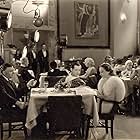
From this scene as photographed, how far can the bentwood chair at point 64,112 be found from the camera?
5.00 meters

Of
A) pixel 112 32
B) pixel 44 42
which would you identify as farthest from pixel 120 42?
pixel 44 42

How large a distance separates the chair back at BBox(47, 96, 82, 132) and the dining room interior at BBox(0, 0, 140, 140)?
0.01 m

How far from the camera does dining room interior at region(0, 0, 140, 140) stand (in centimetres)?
525

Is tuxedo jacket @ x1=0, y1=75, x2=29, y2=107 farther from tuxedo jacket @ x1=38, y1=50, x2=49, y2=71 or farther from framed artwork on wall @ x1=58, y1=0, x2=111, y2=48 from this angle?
framed artwork on wall @ x1=58, y1=0, x2=111, y2=48

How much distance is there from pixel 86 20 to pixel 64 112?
908 cm

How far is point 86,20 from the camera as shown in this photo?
45.1ft

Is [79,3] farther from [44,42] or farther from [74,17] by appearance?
[44,42]

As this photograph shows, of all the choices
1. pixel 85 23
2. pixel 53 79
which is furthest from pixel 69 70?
pixel 53 79

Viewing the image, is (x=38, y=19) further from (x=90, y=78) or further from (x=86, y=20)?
(x=90, y=78)

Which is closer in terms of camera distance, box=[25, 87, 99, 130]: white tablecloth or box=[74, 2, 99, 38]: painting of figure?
box=[25, 87, 99, 130]: white tablecloth

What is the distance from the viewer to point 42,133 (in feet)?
18.8

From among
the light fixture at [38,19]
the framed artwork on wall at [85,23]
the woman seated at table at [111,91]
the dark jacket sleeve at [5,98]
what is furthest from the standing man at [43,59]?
the dark jacket sleeve at [5,98]

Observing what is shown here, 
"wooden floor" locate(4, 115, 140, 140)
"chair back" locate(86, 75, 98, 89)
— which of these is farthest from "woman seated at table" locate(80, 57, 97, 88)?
"wooden floor" locate(4, 115, 140, 140)

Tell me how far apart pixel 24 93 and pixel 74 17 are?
761 cm
